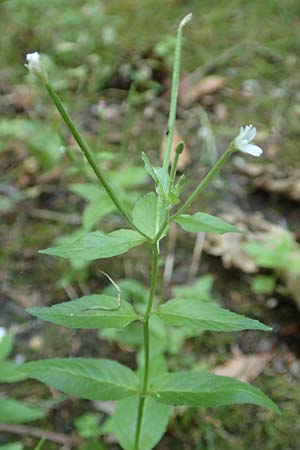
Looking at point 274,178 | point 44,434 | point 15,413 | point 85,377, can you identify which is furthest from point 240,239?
point 85,377

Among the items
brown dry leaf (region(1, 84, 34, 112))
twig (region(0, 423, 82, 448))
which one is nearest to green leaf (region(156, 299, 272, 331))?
twig (region(0, 423, 82, 448))

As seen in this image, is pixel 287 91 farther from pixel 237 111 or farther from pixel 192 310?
pixel 192 310

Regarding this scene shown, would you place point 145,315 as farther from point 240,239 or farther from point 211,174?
point 240,239

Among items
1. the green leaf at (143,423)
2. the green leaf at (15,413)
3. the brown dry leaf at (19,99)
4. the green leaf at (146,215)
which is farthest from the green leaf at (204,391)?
the brown dry leaf at (19,99)

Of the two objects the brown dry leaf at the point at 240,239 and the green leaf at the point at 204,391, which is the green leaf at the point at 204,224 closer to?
the green leaf at the point at 204,391

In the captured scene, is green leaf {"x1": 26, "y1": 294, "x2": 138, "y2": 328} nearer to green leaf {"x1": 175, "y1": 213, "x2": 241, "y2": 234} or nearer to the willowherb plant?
the willowherb plant
